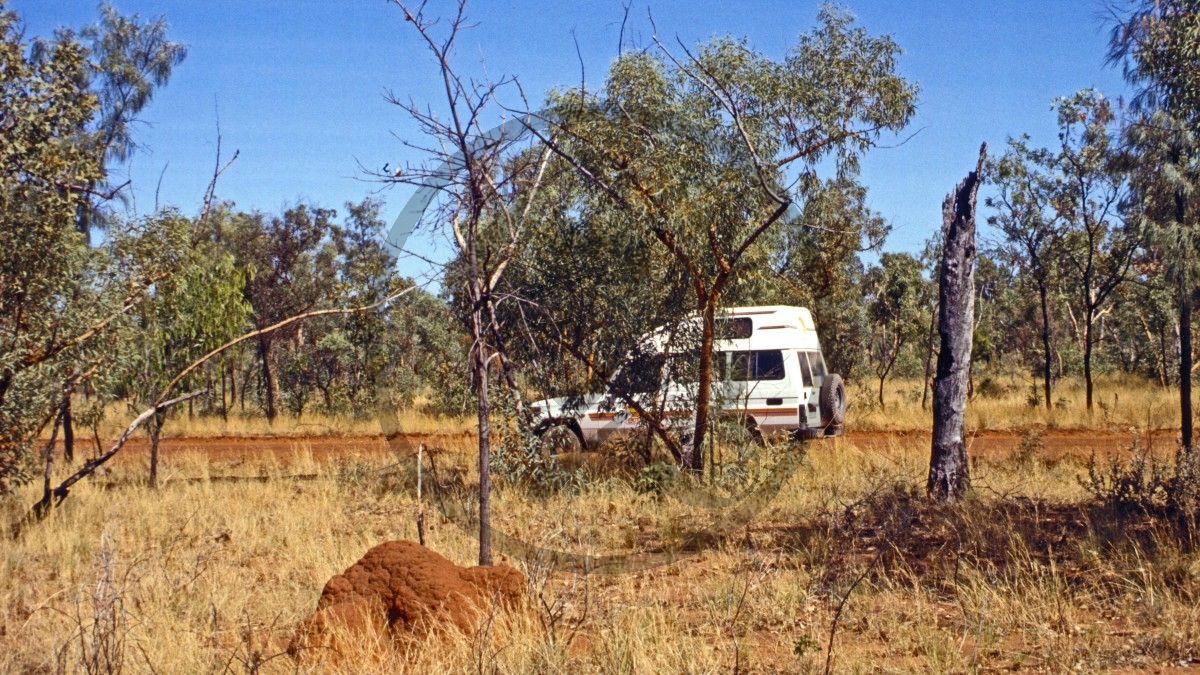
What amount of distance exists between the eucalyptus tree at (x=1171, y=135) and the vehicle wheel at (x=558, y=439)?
21.2 ft

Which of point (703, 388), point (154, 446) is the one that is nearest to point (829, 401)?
point (703, 388)

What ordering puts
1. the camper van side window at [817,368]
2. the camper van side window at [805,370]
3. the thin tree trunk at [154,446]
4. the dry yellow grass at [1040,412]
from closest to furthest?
the thin tree trunk at [154,446] → the camper van side window at [805,370] → the camper van side window at [817,368] → the dry yellow grass at [1040,412]

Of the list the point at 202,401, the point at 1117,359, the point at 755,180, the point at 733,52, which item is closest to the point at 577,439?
the point at 755,180

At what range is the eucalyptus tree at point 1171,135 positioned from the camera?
356 inches

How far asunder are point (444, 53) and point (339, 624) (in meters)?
3.43

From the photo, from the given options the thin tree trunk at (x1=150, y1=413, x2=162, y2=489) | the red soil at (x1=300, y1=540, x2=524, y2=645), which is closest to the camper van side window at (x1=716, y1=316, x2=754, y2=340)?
the red soil at (x1=300, y1=540, x2=524, y2=645)

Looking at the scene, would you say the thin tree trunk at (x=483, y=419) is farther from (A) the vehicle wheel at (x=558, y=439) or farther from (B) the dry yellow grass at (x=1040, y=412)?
(B) the dry yellow grass at (x=1040, y=412)

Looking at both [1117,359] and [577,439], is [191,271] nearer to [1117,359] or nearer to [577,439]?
[577,439]

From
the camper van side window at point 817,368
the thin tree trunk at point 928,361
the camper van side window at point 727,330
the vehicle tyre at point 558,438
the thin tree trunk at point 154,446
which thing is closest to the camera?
the vehicle tyre at point 558,438

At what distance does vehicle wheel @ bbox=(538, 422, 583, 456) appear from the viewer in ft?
33.0

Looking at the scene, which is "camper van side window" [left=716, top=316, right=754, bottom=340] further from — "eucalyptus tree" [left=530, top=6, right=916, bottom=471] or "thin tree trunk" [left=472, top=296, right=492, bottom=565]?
"thin tree trunk" [left=472, top=296, right=492, bottom=565]

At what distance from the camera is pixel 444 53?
620cm

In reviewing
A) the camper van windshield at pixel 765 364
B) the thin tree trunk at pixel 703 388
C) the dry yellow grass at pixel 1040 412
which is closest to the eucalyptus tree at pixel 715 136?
the thin tree trunk at pixel 703 388

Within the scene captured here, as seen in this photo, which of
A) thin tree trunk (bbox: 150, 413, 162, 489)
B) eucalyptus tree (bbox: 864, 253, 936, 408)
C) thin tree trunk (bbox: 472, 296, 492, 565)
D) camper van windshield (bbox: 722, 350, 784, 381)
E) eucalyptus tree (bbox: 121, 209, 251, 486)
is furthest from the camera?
eucalyptus tree (bbox: 864, 253, 936, 408)
